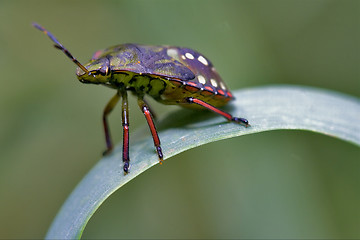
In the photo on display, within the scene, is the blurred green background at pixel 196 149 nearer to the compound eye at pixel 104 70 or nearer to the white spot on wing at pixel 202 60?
the white spot on wing at pixel 202 60

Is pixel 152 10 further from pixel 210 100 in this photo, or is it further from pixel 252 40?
pixel 210 100

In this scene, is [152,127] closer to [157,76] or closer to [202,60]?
[157,76]

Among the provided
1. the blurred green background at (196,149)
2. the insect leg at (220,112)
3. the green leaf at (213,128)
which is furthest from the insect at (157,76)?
the blurred green background at (196,149)

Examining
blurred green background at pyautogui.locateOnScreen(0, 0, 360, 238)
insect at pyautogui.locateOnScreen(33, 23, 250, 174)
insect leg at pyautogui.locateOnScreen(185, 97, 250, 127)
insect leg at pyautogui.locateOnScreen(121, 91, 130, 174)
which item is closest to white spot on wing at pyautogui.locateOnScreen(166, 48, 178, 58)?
insect at pyautogui.locateOnScreen(33, 23, 250, 174)

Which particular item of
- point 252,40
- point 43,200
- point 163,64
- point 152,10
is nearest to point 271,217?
point 163,64

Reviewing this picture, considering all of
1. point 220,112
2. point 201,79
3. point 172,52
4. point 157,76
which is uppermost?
point 172,52

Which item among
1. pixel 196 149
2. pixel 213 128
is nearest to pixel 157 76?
pixel 213 128

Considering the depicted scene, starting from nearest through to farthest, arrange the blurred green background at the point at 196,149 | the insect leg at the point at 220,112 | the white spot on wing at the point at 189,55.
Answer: the insect leg at the point at 220,112 → the white spot on wing at the point at 189,55 → the blurred green background at the point at 196,149
